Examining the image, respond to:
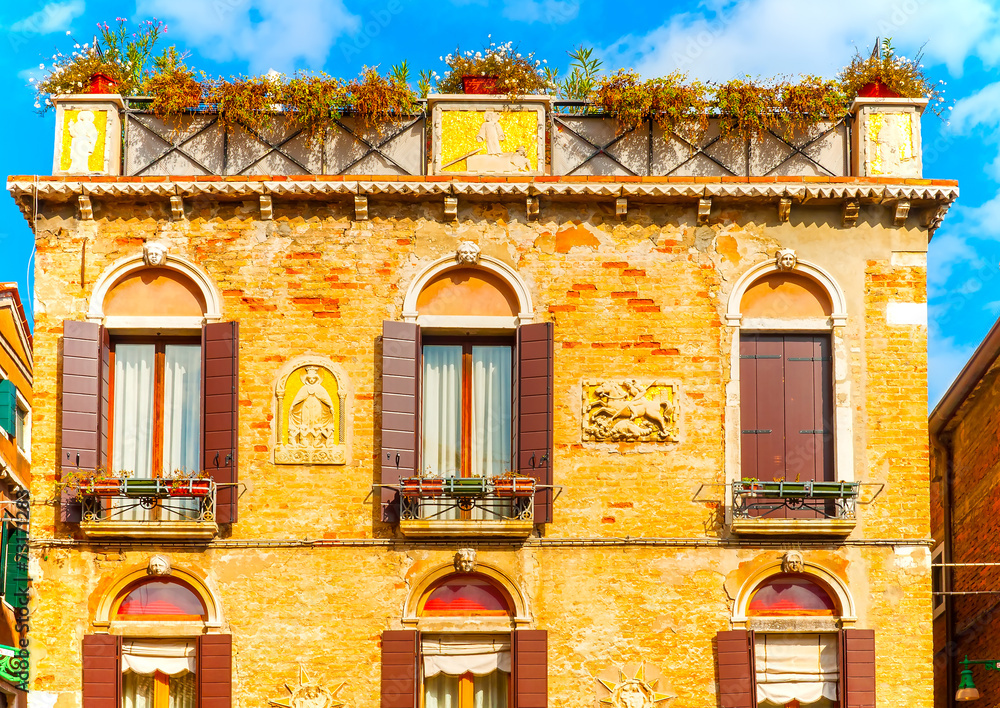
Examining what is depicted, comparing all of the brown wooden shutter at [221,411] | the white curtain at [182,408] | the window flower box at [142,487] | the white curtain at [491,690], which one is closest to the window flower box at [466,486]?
the white curtain at [491,690]

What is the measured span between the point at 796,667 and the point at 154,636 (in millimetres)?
7242

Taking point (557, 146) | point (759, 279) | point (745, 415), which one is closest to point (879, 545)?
point (745, 415)

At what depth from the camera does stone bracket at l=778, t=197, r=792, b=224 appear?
1839 cm

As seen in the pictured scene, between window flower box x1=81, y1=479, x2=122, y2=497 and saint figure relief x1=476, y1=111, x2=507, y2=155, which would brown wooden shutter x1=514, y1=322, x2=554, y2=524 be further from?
window flower box x1=81, y1=479, x2=122, y2=497

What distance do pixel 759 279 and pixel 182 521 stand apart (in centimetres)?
730

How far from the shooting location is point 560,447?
17.9m

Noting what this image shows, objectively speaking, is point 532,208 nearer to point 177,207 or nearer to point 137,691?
point 177,207

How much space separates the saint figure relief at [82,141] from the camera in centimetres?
1861

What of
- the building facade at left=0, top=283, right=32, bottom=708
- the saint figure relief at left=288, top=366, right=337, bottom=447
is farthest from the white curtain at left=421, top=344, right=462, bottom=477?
the building facade at left=0, top=283, right=32, bottom=708

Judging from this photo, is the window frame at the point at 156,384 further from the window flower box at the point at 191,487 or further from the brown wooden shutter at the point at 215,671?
the brown wooden shutter at the point at 215,671

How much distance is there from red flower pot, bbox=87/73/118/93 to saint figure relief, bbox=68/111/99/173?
353mm

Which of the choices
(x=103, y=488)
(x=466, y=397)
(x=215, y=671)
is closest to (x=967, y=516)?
(x=466, y=397)

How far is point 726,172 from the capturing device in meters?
18.9

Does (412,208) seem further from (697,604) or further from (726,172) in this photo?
(697,604)
